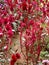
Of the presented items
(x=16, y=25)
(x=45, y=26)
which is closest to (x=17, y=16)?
(x=16, y=25)

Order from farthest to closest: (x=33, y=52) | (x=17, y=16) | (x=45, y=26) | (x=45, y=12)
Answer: (x=17, y=16), (x=45, y=26), (x=45, y=12), (x=33, y=52)

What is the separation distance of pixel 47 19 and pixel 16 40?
56cm

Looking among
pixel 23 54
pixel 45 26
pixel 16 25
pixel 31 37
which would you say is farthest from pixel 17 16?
pixel 31 37

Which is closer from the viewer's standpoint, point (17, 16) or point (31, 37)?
point (31, 37)

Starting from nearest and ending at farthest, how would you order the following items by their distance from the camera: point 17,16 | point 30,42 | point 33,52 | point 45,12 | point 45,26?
point 30,42
point 33,52
point 45,12
point 45,26
point 17,16

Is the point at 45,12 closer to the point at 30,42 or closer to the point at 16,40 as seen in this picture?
the point at 16,40

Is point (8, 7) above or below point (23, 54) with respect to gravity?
above

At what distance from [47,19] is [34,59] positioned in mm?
893

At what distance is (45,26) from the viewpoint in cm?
404

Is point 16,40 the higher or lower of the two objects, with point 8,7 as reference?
lower

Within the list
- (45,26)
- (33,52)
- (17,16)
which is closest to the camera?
(33,52)

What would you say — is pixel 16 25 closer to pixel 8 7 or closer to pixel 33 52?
pixel 8 7

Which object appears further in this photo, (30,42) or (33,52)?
(33,52)

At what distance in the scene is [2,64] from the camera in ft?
→ 10.0
